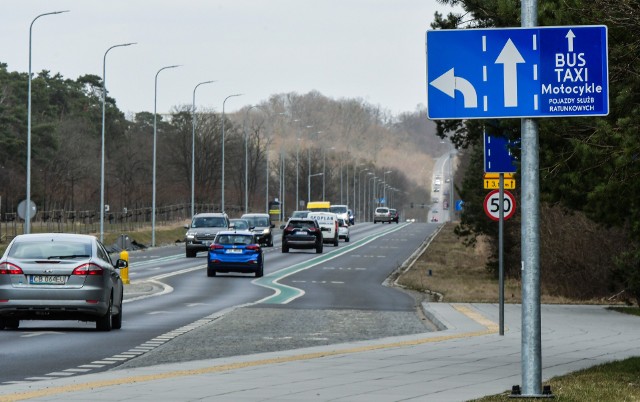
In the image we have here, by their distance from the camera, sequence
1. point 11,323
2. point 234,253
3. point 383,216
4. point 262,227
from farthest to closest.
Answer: point 383,216 → point 262,227 → point 234,253 → point 11,323

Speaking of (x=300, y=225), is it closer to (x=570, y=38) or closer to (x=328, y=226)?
(x=328, y=226)

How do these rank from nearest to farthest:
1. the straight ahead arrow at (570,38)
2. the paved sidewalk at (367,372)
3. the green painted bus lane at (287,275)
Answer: the straight ahead arrow at (570,38)
the paved sidewalk at (367,372)
the green painted bus lane at (287,275)

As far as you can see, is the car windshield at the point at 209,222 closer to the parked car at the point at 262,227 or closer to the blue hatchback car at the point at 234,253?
the parked car at the point at 262,227

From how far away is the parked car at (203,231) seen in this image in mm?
67438

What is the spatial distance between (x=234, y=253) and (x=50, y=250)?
26.5 metres

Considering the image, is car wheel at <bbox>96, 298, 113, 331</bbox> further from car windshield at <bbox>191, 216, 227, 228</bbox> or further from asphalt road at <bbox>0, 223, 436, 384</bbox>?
car windshield at <bbox>191, 216, 227, 228</bbox>

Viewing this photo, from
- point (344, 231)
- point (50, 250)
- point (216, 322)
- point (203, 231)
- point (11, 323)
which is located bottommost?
point (216, 322)

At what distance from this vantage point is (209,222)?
6781cm

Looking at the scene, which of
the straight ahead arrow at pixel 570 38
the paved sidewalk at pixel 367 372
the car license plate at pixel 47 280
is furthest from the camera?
the car license plate at pixel 47 280

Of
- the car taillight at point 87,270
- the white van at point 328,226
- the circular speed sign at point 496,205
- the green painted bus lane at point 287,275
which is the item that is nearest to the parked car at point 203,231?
the green painted bus lane at point 287,275

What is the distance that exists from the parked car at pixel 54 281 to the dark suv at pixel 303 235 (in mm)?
49602

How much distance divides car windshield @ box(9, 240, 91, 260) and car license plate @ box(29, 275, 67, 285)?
340mm

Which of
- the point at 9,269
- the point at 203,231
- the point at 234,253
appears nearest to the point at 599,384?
the point at 9,269

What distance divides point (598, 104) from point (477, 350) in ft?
23.6
